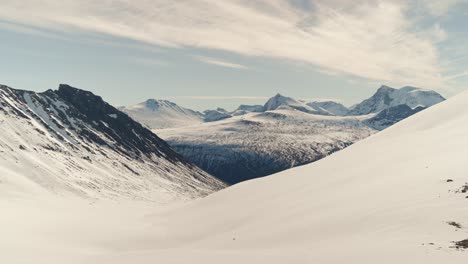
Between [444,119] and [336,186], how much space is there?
25632 mm

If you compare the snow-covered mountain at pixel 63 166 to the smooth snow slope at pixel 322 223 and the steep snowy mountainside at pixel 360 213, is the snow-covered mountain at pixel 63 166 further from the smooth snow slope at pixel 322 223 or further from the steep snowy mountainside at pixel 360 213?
the steep snowy mountainside at pixel 360 213

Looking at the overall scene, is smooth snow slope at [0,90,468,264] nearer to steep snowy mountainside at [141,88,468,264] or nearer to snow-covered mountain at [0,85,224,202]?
steep snowy mountainside at [141,88,468,264]

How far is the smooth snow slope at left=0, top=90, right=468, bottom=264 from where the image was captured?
19656mm

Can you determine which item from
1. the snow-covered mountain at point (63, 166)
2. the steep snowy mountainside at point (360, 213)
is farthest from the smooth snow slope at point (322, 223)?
the snow-covered mountain at point (63, 166)

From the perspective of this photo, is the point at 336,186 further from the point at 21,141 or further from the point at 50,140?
the point at 50,140

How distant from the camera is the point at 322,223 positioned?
25766mm

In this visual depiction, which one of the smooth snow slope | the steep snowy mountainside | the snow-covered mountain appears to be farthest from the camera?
the snow-covered mountain

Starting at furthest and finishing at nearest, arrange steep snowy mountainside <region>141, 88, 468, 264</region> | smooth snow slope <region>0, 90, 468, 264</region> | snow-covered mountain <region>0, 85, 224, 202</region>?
snow-covered mountain <region>0, 85, 224, 202</region> < smooth snow slope <region>0, 90, 468, 264</region> < steep snowy mountainside <region>141, 88, 468, 264</region>

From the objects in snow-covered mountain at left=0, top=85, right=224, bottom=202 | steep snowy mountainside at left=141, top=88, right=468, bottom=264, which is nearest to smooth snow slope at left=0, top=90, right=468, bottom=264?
steep snowy mountainside at left=141, top=88, right=468, bottom=264

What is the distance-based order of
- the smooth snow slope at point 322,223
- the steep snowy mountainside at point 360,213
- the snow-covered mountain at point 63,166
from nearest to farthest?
the steep snowy mountainside at point 360,213 → the smooth snow slope at point 322,223 → the snow-covered mountain at point 63,166

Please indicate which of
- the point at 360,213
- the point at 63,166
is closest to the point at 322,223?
the point at 360,213

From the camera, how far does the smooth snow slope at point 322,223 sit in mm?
19656

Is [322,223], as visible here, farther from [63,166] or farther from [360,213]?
[63,166]

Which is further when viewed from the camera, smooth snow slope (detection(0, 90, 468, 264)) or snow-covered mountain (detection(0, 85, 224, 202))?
snow-covered mountain (detection(0, 85, 224, 202))
